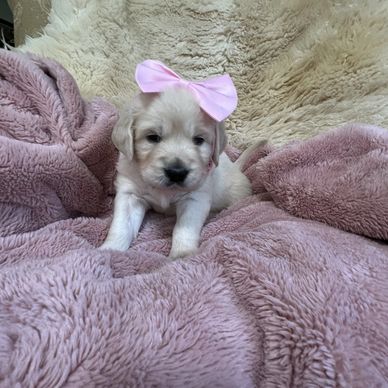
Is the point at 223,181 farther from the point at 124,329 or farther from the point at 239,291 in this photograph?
the point at 124,329

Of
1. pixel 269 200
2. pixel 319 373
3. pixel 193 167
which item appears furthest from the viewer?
pixel 269 200

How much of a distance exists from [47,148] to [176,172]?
1.46 feet

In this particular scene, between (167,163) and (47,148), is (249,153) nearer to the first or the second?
(167,163)

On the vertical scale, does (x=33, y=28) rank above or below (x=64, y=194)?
above

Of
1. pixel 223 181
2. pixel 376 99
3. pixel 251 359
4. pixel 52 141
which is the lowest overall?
pixel 223 181

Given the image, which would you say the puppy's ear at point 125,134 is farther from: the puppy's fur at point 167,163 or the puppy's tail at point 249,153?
the puppy's tail at point 249,153

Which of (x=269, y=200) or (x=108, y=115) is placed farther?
(x=108, y=115)

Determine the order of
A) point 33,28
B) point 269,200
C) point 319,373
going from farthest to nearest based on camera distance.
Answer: point 33,28
point 269,200
point 319,373

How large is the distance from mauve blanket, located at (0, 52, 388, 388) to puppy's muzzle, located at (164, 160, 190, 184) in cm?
23

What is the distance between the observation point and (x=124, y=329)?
2.23 feet

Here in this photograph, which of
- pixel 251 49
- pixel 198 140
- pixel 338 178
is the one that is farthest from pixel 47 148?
pixel 251 49

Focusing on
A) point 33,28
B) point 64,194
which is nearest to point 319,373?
point 64,194

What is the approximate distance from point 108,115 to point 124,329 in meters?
1.15

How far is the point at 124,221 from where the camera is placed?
1410mm
